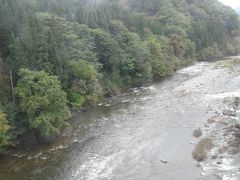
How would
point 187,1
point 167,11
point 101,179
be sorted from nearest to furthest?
point 101,179
point 167,11
point 187,1

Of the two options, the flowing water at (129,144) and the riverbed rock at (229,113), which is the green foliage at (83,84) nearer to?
the flowing water at (129,144)

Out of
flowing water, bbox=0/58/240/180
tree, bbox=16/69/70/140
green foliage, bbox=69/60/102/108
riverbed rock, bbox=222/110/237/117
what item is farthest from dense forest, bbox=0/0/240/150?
riverbed rock, bbox=222/110/237/117

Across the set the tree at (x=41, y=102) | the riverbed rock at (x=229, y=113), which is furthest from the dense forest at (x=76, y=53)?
the riverbed rock at (x=229, y=113)

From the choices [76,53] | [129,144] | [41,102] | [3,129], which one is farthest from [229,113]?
[3,129]

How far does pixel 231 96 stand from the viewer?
54.3 meters

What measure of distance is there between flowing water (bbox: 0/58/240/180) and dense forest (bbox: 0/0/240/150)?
2.65 metres

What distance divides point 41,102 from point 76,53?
1992 centimetres

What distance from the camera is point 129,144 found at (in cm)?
3788

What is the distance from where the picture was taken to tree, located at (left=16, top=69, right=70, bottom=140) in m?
37.8

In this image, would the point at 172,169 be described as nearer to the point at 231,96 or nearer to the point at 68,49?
the point at 231,96

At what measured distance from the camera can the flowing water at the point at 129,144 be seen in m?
31.6

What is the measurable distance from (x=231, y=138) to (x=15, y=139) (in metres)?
23.8

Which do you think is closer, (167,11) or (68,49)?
(68,49)

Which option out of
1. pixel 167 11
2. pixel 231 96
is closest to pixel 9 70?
pixel 231 96
